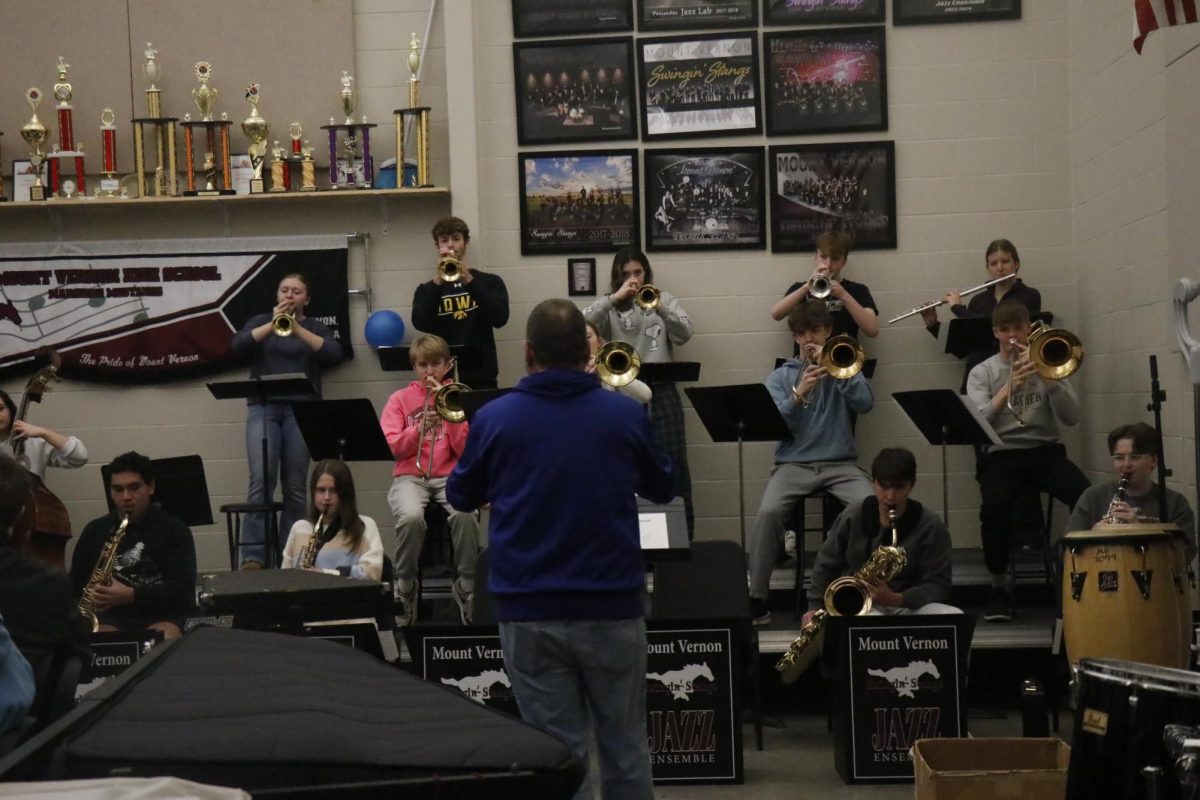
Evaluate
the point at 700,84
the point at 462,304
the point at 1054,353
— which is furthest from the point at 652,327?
the point at 1054,353

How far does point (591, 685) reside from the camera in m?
3.57

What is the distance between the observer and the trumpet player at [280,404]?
7.38 meters

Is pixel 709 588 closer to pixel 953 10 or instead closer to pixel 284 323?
pixel 284 323

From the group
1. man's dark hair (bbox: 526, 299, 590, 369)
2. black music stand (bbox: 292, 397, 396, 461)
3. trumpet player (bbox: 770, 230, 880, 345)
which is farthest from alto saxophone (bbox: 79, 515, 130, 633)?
trumpet player (bbox: 770, 230, 880, 345)

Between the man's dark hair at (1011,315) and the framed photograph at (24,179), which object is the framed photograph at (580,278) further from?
the framed photograph at (24,179)

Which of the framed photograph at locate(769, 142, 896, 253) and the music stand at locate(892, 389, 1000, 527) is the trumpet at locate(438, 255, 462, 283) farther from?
the music stand at locate(892, 389, 1000, 527)

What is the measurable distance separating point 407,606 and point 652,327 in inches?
75.9

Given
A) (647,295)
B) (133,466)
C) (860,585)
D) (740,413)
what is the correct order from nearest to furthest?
(860,585) → (133,466) → (740,413) → (647,295)

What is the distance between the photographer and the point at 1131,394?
22.9ft

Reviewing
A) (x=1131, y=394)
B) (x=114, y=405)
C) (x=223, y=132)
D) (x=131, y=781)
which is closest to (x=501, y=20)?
(x=223, y=132)

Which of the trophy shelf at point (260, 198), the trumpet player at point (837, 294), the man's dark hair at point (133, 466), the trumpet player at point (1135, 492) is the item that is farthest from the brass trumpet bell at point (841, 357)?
the man's dark hair at point (133, 466)

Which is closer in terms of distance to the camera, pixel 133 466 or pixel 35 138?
pixel 133 466

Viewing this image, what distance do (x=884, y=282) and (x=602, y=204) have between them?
1555 mm

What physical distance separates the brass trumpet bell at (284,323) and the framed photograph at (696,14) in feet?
7.92
